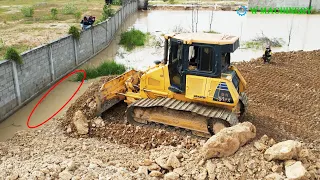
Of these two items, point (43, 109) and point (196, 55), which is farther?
point (43, 109)

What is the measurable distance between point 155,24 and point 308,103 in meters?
20.2

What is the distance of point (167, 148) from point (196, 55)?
210cm

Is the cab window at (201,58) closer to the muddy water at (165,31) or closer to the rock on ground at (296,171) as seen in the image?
the rock on ground at (296,171)

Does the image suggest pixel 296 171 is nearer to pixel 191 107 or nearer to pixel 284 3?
pixel 191 107

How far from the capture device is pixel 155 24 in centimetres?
2928

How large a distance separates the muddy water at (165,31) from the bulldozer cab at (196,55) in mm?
4004

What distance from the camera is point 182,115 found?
7863mm

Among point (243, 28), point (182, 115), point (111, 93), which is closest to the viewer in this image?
point (182, 115)

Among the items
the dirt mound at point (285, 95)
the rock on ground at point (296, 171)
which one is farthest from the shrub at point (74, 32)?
the rock on ground at point (296, 171)

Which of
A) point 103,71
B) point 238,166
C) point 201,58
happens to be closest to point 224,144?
point 238,166

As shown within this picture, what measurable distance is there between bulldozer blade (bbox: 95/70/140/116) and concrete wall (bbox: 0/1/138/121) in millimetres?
2791

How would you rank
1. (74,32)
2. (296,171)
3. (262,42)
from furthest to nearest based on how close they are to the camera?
1. (262,42)
2. (74,32)
3. (296,171)

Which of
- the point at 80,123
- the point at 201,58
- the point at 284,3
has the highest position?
the point at 201,58

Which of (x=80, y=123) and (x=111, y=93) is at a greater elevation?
(x=111, y=93)
